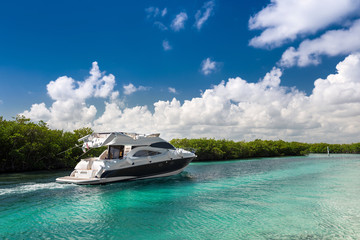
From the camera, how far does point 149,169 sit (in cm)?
1764

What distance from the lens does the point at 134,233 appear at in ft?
23.1

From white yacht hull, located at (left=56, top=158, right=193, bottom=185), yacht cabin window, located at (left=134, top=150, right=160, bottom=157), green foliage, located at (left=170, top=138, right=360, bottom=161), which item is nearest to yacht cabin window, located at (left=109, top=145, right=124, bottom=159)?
yacht cabin window, located at (left=134, top=150, right=160, bottom=157)

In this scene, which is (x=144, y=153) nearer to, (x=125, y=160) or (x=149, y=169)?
(x=149, y=169)

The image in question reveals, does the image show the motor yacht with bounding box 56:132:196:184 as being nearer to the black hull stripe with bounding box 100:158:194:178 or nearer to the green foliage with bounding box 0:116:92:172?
the black hull stripe with bounding box 100:158:194:178

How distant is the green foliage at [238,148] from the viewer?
190 feet

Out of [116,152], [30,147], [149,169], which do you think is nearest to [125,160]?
[116,152]

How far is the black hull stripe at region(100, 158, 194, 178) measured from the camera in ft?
52.2

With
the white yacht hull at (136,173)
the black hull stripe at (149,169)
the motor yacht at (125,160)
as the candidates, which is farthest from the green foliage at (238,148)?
the motor yacht at (125,160)

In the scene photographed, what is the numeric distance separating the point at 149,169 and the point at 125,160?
213cm

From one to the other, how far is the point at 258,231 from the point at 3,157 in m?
31.9

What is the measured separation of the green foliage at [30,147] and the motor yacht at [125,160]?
402 inches

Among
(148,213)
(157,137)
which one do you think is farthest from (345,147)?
(148,213)

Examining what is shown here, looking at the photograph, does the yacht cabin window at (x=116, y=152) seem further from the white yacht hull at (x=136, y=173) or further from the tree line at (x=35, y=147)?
the tree line at (x=35, y=147)

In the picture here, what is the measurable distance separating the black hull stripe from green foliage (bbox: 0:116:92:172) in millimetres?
12304
